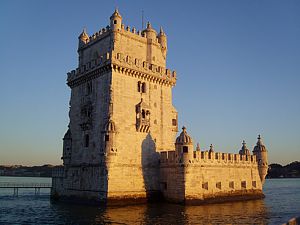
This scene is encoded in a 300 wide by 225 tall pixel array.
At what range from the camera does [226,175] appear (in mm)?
42406

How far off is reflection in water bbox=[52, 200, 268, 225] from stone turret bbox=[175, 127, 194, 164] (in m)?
A: 5.25

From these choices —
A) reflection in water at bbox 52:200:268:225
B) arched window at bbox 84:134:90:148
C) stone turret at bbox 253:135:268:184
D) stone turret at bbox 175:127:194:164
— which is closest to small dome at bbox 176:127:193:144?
stone turret at bbox 175:127:194:164

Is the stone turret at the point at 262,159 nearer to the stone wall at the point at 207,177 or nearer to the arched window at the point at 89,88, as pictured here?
the stone wall at the point at 207,177

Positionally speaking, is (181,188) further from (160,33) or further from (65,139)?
(160,33)

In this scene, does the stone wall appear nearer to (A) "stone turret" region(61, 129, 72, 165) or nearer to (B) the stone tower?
(B) the stone tower

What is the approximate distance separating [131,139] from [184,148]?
20.5 feet

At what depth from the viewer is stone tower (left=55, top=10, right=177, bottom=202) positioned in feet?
120

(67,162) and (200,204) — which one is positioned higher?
(67,162)

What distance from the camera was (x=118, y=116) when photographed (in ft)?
124

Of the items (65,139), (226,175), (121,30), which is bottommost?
(226,175)

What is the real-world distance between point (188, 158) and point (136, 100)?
9430 millimetres

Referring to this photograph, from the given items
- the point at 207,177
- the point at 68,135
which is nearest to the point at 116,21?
the point at 68,135

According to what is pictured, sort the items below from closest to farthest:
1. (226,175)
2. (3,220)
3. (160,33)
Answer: (3,220) → (226,175) → (160,33)

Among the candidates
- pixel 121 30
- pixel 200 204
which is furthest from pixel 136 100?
pixel 200 204
